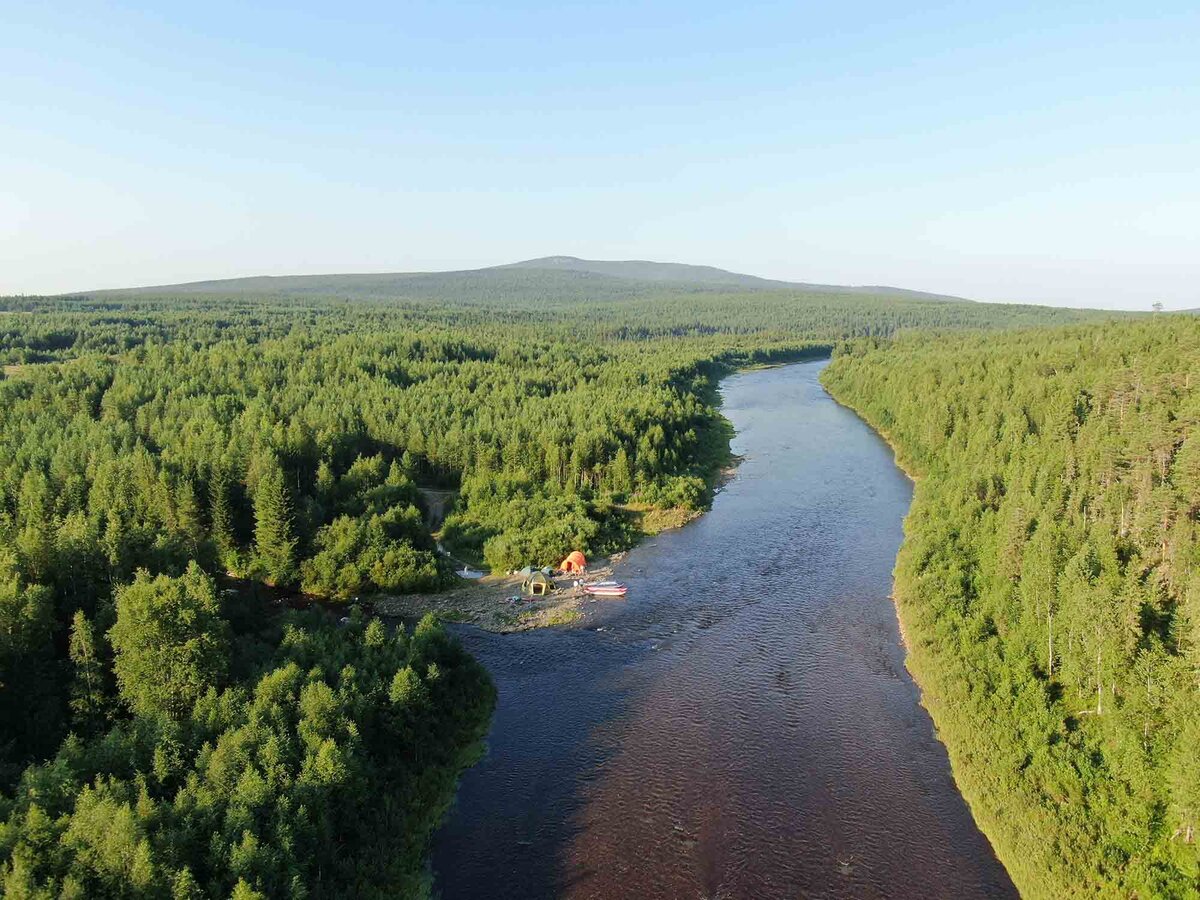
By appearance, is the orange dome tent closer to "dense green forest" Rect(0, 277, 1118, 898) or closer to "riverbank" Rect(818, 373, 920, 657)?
"dense green forest" Rect(0, 277, 1118, 898)

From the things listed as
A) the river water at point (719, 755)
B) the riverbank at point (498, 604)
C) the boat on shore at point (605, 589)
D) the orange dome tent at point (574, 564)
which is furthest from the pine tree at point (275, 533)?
the boat on shore at point (605, 589)

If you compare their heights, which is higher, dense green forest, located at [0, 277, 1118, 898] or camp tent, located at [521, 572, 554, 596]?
dense green forest, located at [0, 277, 1118, 898]

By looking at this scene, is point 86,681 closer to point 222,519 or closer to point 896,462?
point 222,519

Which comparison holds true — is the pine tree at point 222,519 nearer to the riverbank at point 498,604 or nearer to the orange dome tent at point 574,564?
the riverbank at point 498,604

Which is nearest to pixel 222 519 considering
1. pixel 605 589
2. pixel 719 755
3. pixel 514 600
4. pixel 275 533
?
pixel 275 533

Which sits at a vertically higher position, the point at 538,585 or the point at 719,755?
the point at 538,585

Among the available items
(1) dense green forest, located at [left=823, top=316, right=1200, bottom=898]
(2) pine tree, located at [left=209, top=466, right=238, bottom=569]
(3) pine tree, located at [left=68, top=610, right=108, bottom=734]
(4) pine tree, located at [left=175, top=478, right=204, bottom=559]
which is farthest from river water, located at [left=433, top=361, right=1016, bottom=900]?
(4) pine tree, located at [left=175, top=478, right=204, bottom=559]

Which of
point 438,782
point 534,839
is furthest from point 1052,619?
point 438,782

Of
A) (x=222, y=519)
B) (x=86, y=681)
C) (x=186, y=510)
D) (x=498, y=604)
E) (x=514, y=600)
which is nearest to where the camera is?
(x=86, y=681)
